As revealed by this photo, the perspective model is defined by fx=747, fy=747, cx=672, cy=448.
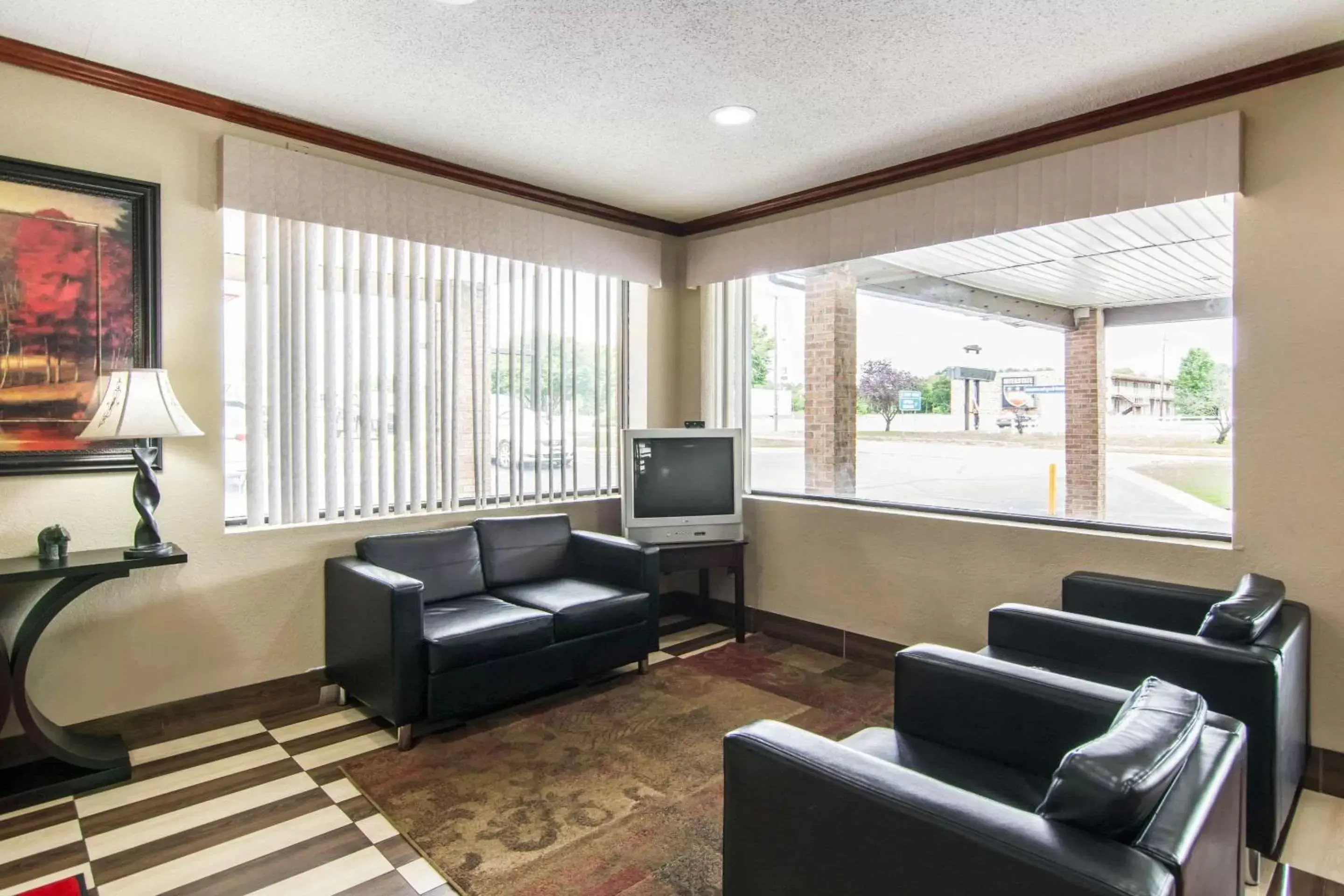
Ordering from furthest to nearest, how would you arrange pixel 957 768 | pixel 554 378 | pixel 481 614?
pixel 554 378 → pixel 481 614 → pixel 957 768

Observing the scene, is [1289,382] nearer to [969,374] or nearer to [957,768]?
[969,374]

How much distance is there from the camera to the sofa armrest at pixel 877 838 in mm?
1177

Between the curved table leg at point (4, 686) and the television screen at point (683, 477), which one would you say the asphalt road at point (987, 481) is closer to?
the television screen at point (683, 477)

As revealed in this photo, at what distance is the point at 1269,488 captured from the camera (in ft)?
9.34

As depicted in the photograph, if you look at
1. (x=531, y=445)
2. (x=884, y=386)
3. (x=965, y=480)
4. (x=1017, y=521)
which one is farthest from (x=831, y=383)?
(x=531, y=445)

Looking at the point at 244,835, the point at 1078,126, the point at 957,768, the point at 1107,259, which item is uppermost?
the point at 1078,126

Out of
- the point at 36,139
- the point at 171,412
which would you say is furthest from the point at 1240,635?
the point at 36,139

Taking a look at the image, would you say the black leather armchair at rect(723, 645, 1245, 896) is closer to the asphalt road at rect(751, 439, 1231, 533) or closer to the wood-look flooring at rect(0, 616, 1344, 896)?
the wood-look flooring at rect(0, 616, 1344, 896)

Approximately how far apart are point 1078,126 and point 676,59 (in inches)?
71.9

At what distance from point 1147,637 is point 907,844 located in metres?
1.51

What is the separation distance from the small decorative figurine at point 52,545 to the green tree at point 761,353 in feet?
11.9

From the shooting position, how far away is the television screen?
172 inches

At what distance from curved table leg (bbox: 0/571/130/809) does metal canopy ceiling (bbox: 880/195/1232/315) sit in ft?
13.1

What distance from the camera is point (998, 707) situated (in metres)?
1.99
